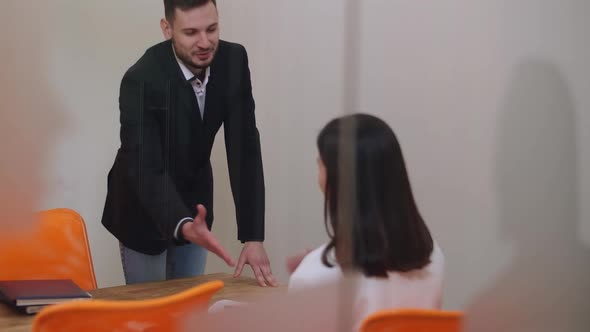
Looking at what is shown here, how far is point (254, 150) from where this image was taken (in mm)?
2121

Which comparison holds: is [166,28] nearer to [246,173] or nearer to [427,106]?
[246,173]

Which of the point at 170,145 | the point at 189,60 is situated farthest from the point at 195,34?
the point at 170,145

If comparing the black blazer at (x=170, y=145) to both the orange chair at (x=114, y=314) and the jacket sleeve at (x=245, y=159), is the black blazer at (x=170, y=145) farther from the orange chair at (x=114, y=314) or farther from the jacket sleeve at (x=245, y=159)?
the orange chair at (x=114, y=314)

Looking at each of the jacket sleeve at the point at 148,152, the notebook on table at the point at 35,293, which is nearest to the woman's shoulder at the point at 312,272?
the jacket sleeve at the point at 148,152

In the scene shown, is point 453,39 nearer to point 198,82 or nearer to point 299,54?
point 299,54

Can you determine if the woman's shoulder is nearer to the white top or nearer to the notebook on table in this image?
the white top

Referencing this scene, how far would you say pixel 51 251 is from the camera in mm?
2045

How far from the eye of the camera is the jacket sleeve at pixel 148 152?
1.96m

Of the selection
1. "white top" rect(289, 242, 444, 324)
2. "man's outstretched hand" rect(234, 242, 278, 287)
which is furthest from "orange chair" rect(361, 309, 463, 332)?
"man's outstretched hand" rect(234, 242, 278, 287)

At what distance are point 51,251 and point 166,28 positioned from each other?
68 centimetres

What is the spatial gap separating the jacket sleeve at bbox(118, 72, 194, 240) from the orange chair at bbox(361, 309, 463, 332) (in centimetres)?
63

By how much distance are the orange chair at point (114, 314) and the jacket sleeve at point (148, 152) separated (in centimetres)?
52

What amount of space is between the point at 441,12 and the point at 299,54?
1.36 ft

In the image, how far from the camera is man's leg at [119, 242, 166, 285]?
2029 millimetres
